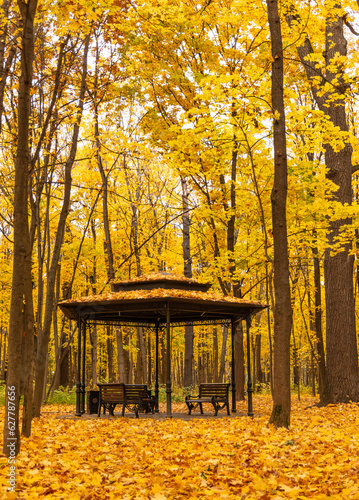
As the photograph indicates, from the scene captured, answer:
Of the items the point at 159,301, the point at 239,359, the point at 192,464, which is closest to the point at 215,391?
the point at 159,301

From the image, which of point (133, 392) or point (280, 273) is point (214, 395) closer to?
point (133, 392)

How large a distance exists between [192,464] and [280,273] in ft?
12.2

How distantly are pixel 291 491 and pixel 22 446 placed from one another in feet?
12.3

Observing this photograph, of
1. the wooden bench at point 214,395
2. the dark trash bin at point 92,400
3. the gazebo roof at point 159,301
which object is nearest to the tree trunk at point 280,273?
the gazebo roof at point 159,301

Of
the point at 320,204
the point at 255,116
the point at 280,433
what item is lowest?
the point at 280,433

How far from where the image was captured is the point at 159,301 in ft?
33.4

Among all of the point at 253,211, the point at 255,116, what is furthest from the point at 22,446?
the point at 253,211

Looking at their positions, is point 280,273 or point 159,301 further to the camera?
point 159,301

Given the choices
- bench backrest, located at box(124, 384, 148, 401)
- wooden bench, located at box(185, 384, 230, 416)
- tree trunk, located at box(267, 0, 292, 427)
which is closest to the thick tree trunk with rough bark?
wooden bench, located at box(185, 384, 230, 416)

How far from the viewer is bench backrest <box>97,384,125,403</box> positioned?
10.7m

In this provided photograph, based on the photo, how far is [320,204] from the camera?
1100cm

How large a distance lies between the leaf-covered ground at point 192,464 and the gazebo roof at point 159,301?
11.0 ft

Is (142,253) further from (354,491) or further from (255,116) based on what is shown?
(354,491)

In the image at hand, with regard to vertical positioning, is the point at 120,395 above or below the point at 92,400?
above
